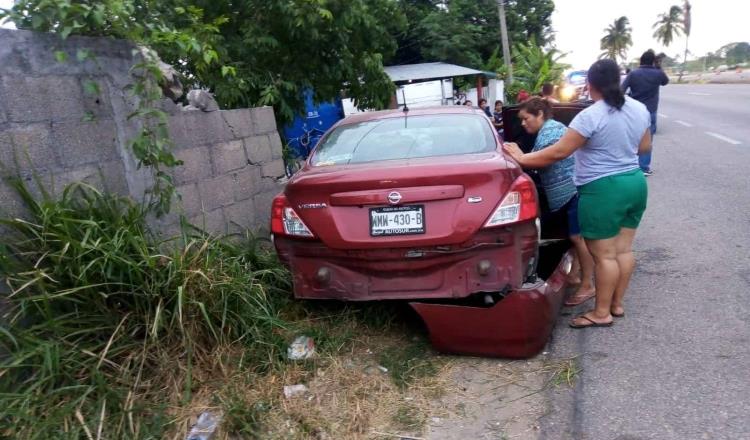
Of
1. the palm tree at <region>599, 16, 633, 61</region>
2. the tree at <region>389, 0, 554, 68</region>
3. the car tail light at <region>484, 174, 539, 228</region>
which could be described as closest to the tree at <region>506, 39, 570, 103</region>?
the tree at <region>389, 0, 554, 68</region>

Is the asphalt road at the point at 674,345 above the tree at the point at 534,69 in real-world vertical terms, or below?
below

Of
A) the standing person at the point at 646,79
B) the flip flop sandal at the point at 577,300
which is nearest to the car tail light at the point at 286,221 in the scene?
the flip flop sandal at the point at 577,300

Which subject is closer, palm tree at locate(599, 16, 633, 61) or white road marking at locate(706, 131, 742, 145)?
white road marking at locate(706, 131, 742, 145)

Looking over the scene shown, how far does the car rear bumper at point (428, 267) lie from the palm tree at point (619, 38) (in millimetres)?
84637

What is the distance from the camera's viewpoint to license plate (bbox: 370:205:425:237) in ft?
11.0

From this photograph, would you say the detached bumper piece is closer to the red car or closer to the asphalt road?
the red car

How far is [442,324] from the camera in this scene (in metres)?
3.45

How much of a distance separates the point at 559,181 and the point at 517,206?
113 centimetres

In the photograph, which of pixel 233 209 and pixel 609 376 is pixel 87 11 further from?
pixel 609 376

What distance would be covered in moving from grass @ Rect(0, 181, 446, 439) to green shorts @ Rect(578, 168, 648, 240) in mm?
1356

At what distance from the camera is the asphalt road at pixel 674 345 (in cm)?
278

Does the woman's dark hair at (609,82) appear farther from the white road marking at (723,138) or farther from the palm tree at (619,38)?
the palm tree at (619,38)

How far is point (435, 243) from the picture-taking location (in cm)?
332

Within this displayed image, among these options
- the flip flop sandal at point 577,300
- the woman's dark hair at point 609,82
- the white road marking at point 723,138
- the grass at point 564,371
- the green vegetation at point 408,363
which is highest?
the woman's dark hair at point 609,82
